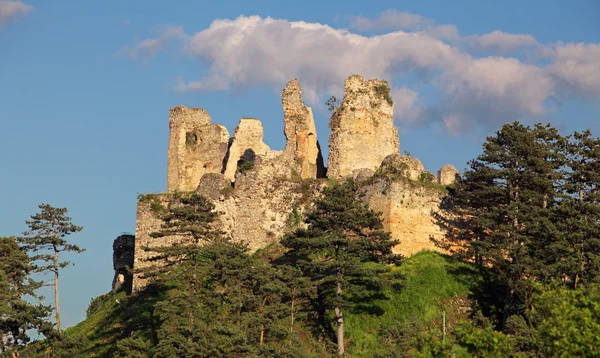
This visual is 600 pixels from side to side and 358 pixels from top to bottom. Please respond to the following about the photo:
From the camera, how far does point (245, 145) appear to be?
62.6 meters

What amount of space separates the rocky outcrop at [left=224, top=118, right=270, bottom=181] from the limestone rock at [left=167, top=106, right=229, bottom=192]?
1082 mm

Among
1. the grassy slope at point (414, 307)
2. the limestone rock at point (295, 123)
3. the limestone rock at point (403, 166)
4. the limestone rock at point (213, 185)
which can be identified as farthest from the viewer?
the limestone rock at point (295, 123)


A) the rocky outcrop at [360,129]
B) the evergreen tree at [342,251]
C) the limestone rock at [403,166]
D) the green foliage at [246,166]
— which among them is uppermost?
the rocky outcrop at [360,129]

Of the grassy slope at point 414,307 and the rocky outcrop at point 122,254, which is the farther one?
the rocky outcrop at point 122,254

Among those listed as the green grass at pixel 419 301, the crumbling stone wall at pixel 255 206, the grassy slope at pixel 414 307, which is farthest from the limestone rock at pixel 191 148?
the green grass at pixel 419 301

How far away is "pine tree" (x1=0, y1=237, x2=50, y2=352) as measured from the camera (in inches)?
2039

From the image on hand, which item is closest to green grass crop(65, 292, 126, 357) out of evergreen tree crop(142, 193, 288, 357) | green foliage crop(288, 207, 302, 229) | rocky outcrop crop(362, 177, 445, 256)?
evergreen tree crop(142, 193, 288, 357)

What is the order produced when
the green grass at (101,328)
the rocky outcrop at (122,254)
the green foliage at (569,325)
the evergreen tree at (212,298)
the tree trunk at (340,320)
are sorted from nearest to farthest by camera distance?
the green foliage at (569,325), the evergreen tree at (212,298), the tree trunk at (340,320), the green grass at (101,328), the rocky outcrop at (122,254)

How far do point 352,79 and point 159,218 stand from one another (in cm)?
1164

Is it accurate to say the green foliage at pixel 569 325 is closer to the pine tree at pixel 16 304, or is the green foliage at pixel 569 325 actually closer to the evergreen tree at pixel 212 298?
the evergreen tree at pixel 212 298

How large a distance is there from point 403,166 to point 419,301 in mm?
7547

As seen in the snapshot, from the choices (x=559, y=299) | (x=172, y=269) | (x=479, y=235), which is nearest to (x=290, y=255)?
(x=172, y=269)

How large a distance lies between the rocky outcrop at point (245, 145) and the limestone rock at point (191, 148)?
1082 millimetres

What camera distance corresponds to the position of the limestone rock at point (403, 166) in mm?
55031
